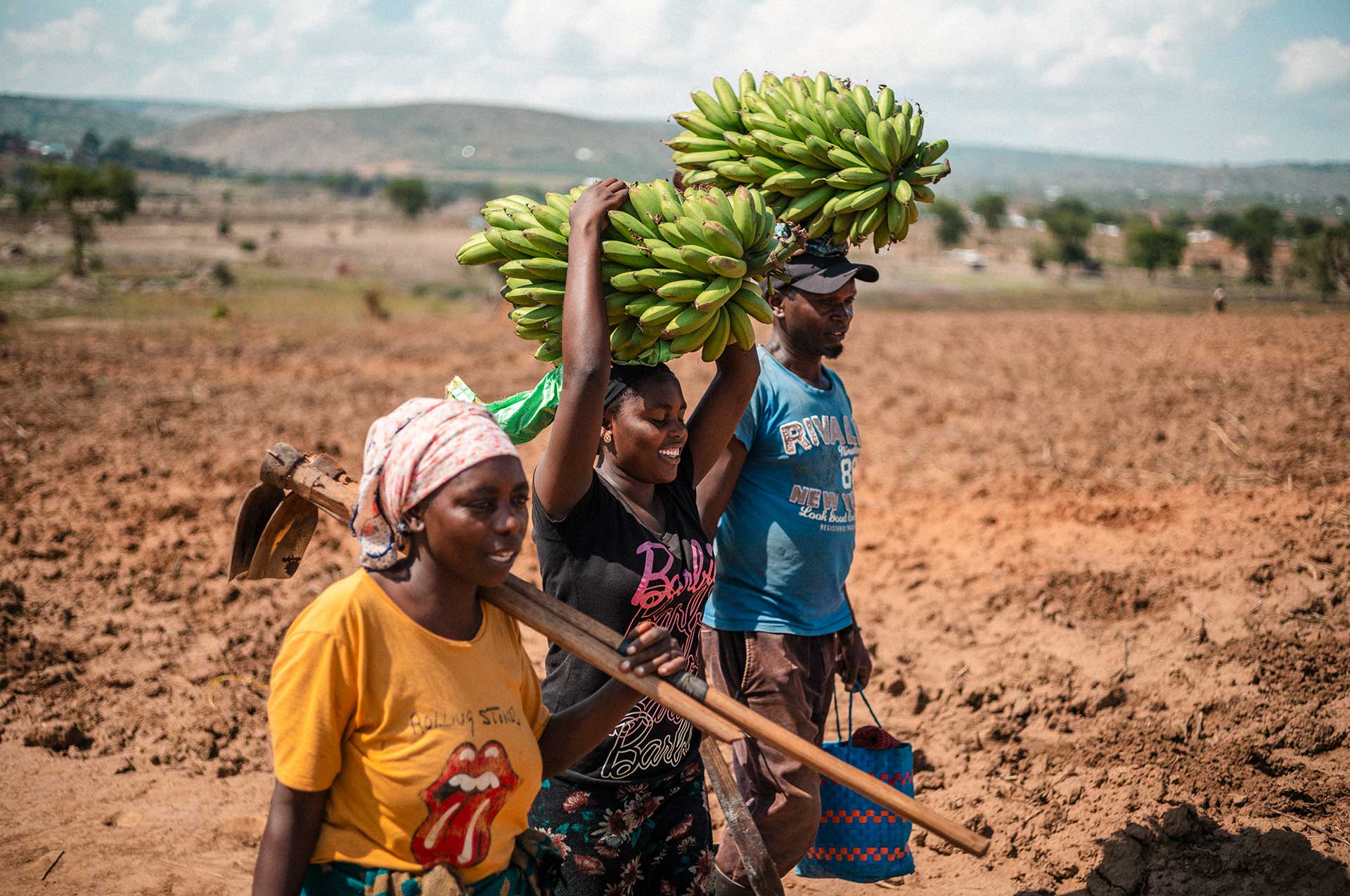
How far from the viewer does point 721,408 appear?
297 centimetres

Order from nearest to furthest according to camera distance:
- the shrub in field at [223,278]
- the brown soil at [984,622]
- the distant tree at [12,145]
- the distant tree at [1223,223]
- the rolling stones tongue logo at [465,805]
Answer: the rolling stones tongue logo at [465,805], the brown soil at [984,622], the shrub in field at [223,278], the distant tree at [1223,223], the distant tree at [12,145]

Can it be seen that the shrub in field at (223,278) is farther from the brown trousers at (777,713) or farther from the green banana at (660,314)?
the green banana at (660,314)

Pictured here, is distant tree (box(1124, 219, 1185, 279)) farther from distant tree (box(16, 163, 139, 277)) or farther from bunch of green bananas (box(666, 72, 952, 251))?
bunch of green bananas (box(666, 72, 952, 251))

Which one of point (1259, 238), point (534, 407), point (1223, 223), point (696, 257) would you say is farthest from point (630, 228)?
point (1223, 223)

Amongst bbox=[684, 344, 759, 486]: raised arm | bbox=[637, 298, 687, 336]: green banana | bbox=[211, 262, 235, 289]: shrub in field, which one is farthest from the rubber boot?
bbox=[211, 262, 235, 289]: shrub in field

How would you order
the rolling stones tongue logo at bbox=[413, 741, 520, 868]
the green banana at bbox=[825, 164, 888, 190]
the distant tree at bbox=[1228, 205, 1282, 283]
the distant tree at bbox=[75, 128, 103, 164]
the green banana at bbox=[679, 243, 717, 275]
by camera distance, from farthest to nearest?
the distant tree at bbox=[75, 128, 103, 164] < the distant tree at bbox=[1228, 205, 1282, 283] < the green banana at bbox=[825, 164, 888, 190] < the green banana at bbox=[679, 243, 717, 275] < the rolling stones tongue logo at bbox=[413, 741, 520, 868]

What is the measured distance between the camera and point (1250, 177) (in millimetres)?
125000

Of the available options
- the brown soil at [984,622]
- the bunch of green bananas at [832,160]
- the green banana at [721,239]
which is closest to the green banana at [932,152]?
the bunch of green bananas at [832,160]

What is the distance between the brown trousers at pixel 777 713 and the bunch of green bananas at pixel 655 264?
0.99 m

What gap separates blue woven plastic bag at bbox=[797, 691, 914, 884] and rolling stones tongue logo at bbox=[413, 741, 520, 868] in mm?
1476

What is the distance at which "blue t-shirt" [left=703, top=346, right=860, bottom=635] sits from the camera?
323 centimetres

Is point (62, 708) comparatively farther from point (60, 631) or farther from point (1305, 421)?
point (1305, 421)

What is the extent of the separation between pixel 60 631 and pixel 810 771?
15.6 feet

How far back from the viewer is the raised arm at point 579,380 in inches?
94.0
